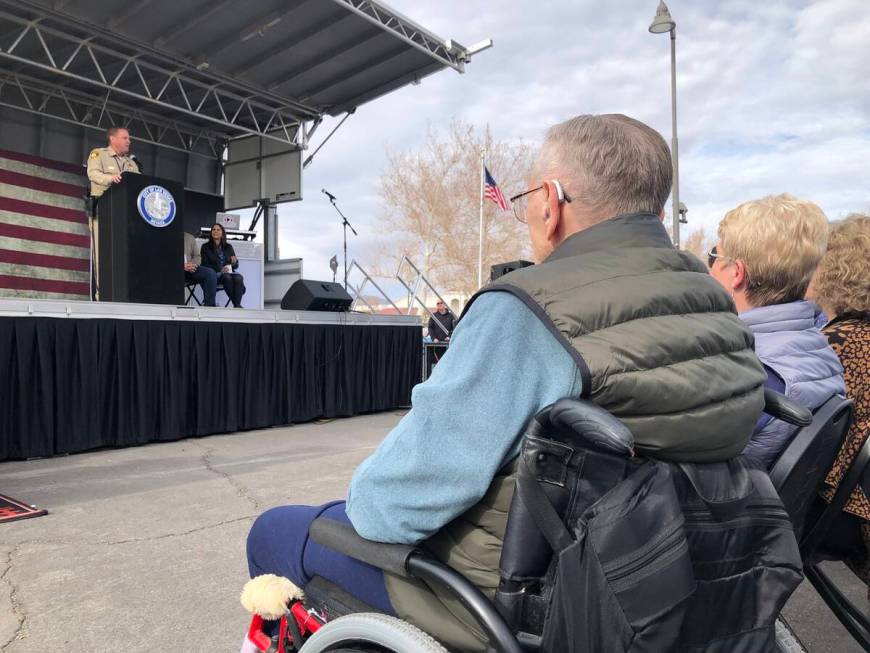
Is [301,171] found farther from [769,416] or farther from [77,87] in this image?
[769,416]

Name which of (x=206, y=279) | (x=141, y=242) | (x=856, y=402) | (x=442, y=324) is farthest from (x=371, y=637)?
(x=442, y=324)

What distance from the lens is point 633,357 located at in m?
0.87

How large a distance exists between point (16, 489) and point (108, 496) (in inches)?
24.2

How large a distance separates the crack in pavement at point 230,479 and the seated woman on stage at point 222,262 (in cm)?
265

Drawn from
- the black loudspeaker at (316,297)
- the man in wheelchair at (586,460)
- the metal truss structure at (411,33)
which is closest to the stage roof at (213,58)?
the metal truss structure at (411,33)

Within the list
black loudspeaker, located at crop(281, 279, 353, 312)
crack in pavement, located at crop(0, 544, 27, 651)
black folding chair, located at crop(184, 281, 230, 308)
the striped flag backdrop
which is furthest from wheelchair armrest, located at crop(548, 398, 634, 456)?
the striped flag backdrop

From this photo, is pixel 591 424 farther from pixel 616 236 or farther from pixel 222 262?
pixel 222 262

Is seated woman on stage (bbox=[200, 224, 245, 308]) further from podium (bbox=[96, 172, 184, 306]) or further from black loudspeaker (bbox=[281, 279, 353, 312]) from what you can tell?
podium (bbox=[96, 172, 184, 306])

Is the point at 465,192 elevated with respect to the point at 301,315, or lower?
elevated

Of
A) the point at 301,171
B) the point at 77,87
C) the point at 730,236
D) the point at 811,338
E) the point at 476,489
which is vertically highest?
the point at 77,87

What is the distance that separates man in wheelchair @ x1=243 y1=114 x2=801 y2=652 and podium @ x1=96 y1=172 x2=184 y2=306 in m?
4.98

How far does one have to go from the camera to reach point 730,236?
5.12 feet

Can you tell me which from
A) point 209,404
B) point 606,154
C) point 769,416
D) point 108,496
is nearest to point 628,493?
point 606,154

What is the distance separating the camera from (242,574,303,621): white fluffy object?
116 cm
